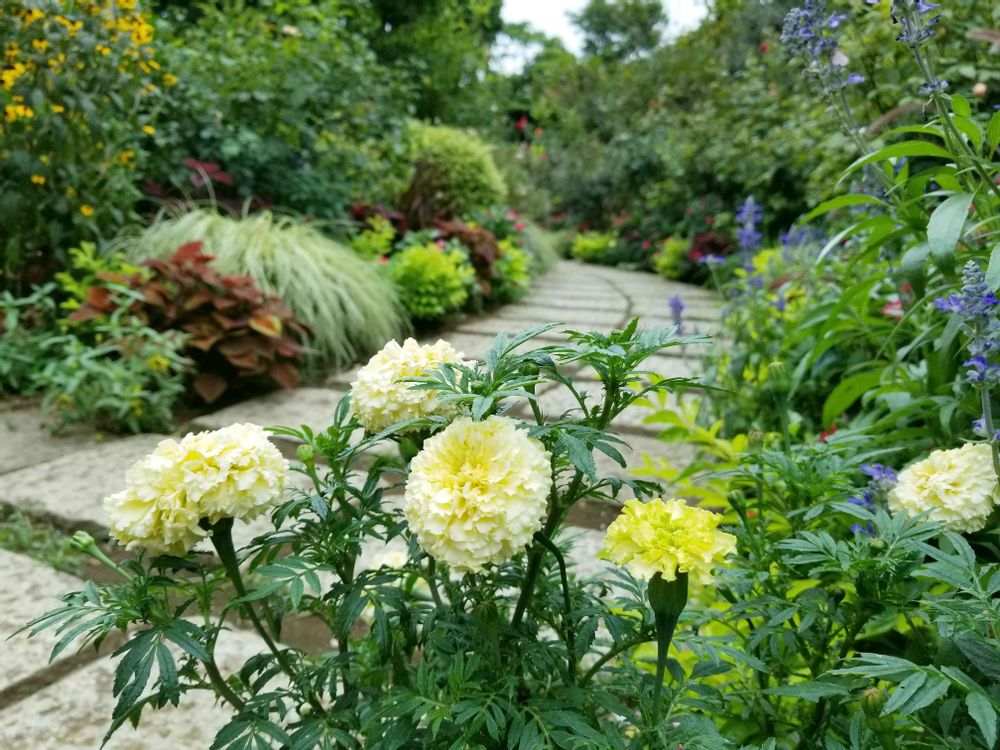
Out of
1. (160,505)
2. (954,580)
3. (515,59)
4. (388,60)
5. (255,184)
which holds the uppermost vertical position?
(515,59)

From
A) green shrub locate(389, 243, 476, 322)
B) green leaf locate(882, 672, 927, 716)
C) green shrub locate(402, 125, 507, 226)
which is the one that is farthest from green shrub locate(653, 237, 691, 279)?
green leaf locate(882, 672, 927, 716)

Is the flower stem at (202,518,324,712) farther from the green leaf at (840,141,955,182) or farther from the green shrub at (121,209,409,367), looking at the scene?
the green shrub at (121,209,409,367)

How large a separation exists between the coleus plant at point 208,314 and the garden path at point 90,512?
146 mm

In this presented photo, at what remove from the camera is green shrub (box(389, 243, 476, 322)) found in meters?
4.12

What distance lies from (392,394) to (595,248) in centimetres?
784

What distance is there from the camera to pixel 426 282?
413 centimetres

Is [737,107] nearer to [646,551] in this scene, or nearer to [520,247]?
[520,247]

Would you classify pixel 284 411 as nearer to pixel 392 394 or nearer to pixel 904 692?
pixel 392 394

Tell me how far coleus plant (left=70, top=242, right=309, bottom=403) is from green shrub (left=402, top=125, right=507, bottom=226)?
2526 mm

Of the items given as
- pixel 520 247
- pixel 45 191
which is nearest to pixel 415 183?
pixel 520 247

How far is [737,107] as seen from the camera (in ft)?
22.0

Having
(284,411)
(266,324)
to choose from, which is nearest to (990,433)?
(284,411)

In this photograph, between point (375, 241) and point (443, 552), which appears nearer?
point (443, 552)

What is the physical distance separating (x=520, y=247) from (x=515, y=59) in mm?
12718
